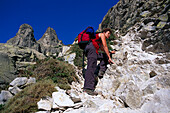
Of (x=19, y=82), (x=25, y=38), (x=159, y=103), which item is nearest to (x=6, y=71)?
(x=19, y=82)

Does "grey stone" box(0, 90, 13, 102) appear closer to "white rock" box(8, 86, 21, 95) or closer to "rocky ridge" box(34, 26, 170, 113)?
"white rock" box(8, 86, 21, 95)

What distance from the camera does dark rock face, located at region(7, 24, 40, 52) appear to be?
45.0 meters

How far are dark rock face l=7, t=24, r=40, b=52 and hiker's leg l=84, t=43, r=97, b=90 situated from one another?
44.3 m

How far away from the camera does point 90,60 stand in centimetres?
443

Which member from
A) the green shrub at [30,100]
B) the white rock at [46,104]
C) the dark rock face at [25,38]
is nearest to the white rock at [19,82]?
the green shrub at [30,100]

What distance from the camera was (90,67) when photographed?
169 inches

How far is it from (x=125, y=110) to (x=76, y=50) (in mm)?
7378

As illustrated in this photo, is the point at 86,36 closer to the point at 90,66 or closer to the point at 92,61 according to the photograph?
the point at 92,61

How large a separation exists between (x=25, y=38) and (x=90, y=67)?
49.2 meters

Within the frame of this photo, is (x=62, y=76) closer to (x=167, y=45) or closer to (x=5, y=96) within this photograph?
(x=5, y=96)

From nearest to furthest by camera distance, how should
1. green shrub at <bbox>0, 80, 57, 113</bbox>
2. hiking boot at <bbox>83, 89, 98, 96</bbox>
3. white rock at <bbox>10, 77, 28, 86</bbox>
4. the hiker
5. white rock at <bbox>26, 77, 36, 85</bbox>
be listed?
green shrub at <bbox>0, 80, 57, 113</bbox>, hiking boot at <bbox>83, 89, 98, 96</bbox>, the hiker, white rock at <bbox>10, 77, 28, 86</bbox>, white rock at <bbox>26, 77, 36, 85</bbox>

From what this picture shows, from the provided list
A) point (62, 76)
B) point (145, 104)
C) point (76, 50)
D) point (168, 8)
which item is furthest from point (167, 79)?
point (76, 50)

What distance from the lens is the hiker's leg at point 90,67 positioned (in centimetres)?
406

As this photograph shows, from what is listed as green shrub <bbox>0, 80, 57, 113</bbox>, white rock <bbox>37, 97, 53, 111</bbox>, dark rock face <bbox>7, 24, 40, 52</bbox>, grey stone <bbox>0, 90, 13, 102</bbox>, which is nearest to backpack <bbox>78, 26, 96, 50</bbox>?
green shrub <bbox>0, 80, 57, 113</bbox>
